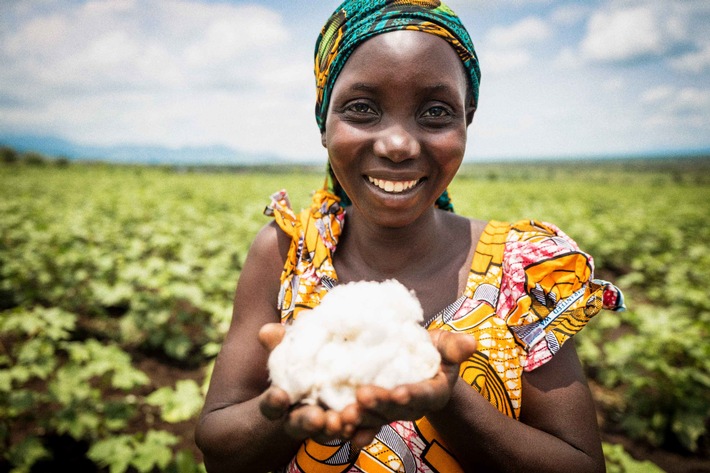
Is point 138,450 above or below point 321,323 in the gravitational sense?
below

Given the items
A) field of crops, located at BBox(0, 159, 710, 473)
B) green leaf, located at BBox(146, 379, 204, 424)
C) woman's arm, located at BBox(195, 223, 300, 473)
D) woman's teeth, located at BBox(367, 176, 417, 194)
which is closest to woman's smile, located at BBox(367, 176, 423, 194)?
woman's teeth, located at BBox(367, 176, 417, 194)

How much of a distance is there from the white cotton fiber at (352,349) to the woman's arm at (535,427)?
18 cm

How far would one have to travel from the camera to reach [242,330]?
4.50ft

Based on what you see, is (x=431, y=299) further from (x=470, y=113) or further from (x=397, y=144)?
(x=470, y=113)

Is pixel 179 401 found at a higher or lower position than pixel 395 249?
lower

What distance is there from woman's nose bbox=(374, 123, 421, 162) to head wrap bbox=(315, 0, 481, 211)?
29 centimetres

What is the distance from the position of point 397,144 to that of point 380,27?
353 millimetres

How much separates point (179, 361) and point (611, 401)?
4.46 m

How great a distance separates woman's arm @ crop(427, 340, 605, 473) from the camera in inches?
38.5

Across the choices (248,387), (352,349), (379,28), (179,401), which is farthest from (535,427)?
(179,401)

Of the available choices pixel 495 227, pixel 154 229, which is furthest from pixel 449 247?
pixel 154 229

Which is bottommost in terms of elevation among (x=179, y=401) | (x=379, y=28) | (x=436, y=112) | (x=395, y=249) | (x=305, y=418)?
(x=179, y=401)

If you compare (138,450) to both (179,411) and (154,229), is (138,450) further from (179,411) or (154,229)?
(154,229)

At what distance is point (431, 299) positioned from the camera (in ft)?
4.36
